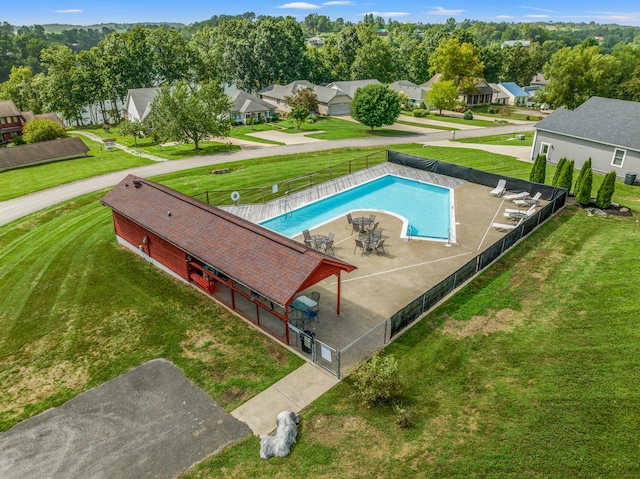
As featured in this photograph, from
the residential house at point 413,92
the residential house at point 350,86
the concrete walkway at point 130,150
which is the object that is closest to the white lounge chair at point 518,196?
the concrete walkway at point 130,150

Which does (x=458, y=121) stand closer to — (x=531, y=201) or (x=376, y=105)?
(x=376, y=105)

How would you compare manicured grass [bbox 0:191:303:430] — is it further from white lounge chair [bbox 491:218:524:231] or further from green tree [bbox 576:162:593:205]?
green tree [bbox 576:162:593:205]

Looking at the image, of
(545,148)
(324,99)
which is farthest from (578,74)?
(324,99)

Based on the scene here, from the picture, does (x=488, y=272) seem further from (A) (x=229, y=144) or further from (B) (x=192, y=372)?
(A) (x=229, y=144)

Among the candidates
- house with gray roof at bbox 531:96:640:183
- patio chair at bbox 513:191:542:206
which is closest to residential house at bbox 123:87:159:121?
house with gray roof at bbox 531:96:640:183

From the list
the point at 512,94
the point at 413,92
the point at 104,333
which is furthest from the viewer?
the point at 512,94

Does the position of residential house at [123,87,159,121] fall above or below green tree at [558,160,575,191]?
above

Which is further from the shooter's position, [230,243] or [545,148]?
[545,148]
